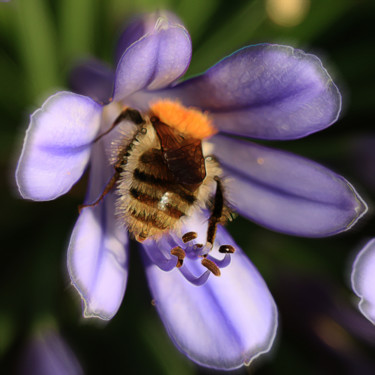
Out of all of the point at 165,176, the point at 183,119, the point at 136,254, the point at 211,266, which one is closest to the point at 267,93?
→ the point at 183,119

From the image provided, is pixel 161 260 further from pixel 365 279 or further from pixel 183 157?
pixel 365 279

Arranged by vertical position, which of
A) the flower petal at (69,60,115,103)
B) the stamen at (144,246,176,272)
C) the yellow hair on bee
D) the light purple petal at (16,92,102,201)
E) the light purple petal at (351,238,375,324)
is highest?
the light purple petal at (16,92,102,201)

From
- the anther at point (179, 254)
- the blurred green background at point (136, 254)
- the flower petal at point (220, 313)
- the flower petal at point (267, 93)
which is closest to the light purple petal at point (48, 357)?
the blurred green background at point (136, 254)

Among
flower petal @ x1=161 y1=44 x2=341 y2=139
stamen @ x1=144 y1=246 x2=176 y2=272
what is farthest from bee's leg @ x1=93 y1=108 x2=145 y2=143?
stamen @ x1=144 y1=246 x2=176 y2=272

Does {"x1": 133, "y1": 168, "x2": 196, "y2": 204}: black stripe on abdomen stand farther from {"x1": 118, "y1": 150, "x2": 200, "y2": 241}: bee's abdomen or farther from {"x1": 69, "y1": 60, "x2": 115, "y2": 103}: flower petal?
{"x1": 69, "y1": 60, "x2": 115, "y2": 103}: flower petal

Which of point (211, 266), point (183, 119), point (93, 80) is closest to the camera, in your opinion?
point (211, 266)

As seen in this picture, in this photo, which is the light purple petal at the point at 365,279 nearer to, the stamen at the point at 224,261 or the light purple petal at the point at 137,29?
the stamen at the point at 224,261
